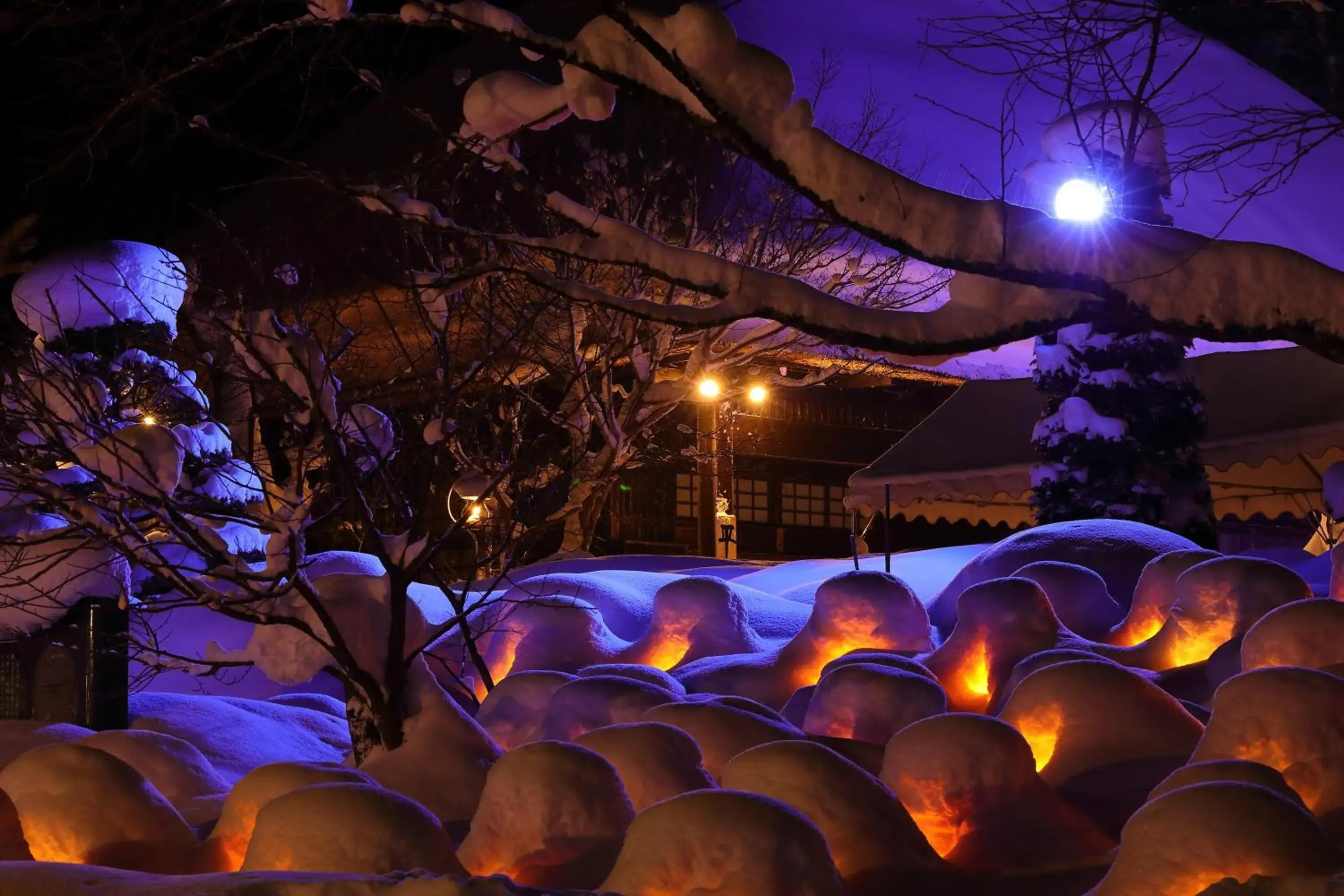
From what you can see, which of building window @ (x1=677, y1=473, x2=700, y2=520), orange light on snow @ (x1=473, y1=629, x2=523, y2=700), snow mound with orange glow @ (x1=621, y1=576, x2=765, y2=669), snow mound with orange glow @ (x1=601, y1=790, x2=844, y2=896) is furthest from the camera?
building window @ (x1=677, y1=473, x2=700, y2=520)

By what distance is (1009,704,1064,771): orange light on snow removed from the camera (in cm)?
516

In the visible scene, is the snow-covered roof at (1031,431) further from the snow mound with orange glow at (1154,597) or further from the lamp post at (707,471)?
the snow mound with orange glow at (1154,597)

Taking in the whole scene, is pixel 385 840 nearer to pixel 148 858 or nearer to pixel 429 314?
pixel 148 858

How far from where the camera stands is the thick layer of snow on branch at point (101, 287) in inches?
399

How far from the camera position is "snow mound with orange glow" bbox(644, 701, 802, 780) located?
→ 16.5 feet

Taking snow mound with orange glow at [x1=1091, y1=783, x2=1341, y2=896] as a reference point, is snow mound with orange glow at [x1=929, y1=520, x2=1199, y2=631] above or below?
above

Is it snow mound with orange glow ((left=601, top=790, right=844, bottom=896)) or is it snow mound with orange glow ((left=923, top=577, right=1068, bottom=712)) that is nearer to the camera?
snow mound with orange glow ((left=601, top=790, right=844, bottom=896))

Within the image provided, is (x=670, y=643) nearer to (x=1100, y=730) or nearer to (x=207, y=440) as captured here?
(x=1100, y=730)

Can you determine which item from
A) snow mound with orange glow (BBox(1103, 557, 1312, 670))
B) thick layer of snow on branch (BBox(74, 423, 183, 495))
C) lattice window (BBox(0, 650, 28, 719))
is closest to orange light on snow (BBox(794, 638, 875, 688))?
snow mound with orange glow (BBox(1103, 557, 1312, 670))

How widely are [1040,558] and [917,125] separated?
873 centimetres

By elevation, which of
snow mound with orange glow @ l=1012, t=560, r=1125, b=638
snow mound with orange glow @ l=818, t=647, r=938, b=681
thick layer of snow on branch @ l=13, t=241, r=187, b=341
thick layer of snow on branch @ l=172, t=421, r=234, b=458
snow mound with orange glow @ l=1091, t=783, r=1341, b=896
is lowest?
snow mound with orange glow @ l=1091, t=783, r=1341, b=896

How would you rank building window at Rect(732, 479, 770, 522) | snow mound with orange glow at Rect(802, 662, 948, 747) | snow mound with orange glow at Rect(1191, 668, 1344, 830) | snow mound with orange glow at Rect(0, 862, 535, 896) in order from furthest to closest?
building window at Rect(732, 479, 770, 522)
snow mound with orange glow at Rect(802, 662, 948, 747)
snow mound with orange glow at Rect(1191, 668, 1344, 830)
snow mound with orange glow at Rect(0, 862, 535, 896)

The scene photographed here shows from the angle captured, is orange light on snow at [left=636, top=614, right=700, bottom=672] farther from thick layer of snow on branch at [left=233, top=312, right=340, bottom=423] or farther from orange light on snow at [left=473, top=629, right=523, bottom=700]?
thick layer of snow on branch at [left=233, top=312, right=340, bottom=423]

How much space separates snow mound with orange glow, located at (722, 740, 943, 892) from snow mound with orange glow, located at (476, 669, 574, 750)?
6.73 feet
